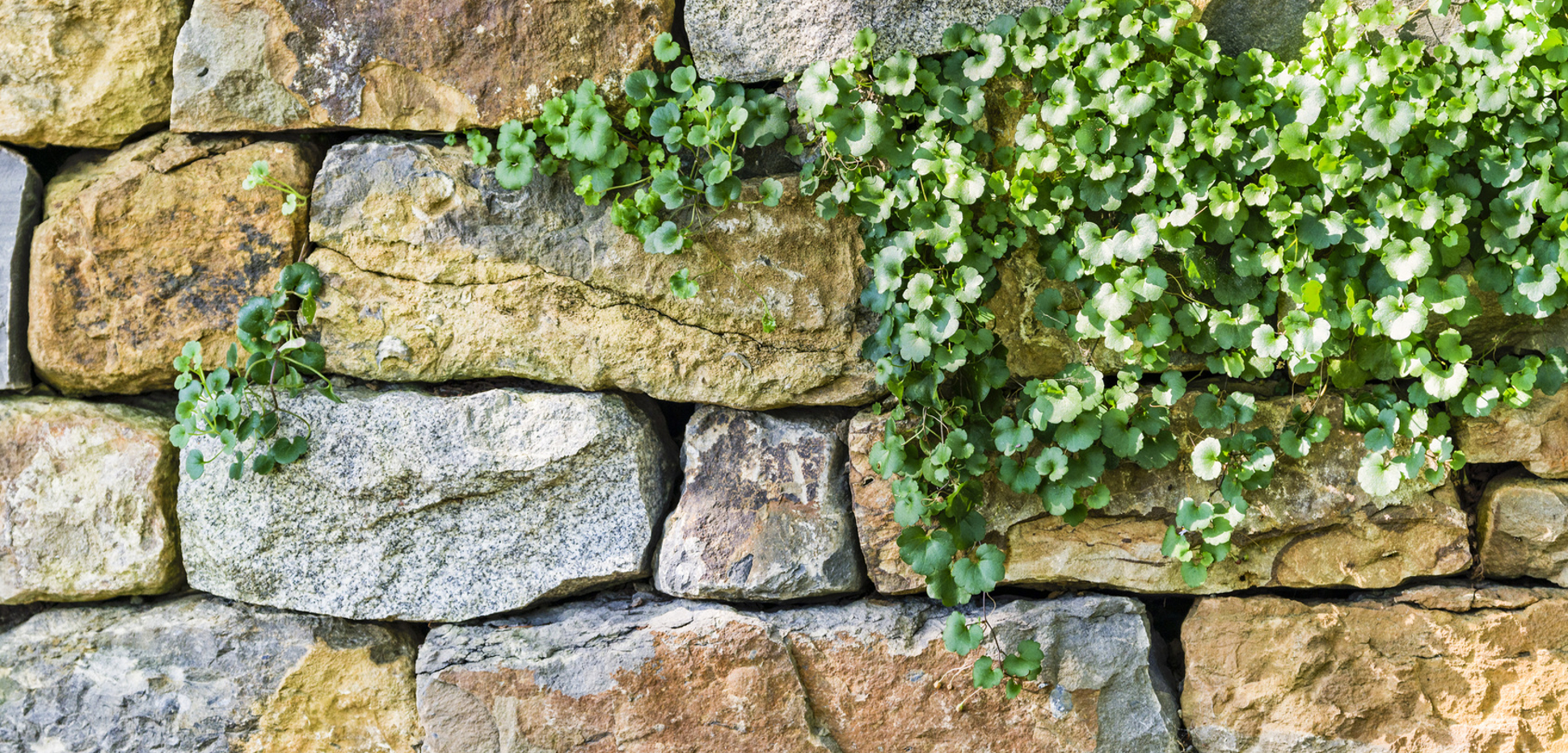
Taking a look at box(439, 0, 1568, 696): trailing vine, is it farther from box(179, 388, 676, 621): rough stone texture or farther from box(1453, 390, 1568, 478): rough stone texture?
box(179, 388, 676, 621): rough stone texture

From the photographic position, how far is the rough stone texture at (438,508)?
156 cm

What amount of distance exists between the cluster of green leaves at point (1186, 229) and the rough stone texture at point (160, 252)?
→ 3.10ft

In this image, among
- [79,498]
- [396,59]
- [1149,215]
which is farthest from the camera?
[79,498]

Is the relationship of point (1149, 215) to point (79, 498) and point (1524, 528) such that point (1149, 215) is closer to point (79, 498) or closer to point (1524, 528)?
point (1524, 528)

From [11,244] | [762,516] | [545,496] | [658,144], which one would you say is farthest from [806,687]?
[11,244]

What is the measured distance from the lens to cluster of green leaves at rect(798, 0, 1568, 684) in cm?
135

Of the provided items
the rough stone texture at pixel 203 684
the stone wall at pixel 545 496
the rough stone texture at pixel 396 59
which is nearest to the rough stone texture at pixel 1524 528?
the stone wall at pixel 545 496

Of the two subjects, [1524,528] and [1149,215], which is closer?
[1149,215]

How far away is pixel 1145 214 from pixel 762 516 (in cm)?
78

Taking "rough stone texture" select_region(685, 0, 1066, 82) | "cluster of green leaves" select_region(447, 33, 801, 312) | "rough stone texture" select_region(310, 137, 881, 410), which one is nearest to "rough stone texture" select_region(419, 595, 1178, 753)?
"rough stone texture" select_region(310, 137, 881, 410)

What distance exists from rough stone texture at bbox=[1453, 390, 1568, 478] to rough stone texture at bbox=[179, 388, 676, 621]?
4.52 ft

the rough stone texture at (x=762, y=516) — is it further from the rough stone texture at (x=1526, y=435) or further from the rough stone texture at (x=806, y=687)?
the rough stone texture at (x=1526, y=435)

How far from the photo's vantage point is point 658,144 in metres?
1.47

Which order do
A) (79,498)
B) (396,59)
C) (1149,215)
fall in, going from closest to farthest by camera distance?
(1149,215)
(396,59)
(79,498)
